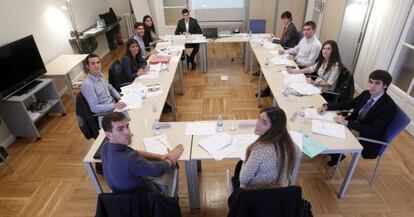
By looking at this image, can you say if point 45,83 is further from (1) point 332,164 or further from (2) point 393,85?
(2) point 393,85

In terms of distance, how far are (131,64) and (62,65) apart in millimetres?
1594

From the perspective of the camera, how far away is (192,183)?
2.36m

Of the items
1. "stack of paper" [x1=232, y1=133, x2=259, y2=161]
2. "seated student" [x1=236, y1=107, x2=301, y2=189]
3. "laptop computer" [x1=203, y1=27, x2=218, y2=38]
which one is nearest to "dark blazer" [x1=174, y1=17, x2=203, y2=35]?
"laptop computer" [x1=203, y1=27, x2=218, y2=38]

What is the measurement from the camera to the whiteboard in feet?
18.6

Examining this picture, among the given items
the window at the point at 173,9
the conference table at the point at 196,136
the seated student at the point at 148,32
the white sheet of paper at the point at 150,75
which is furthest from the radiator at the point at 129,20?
the conference table at the point at 196,136

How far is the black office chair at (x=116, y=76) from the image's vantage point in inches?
138

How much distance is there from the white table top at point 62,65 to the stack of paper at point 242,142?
3301 mm

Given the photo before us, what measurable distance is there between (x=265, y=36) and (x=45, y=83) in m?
4.26

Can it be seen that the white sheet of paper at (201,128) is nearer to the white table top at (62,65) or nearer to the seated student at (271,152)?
the seated student at (271,152)

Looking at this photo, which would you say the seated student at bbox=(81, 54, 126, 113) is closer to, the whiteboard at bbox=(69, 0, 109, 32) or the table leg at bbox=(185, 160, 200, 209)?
the table leg at bbox=(185, 160, 200, 209)

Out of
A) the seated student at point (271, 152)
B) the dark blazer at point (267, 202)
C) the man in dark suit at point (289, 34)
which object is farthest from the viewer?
the man in dark suit at point (289, 34)

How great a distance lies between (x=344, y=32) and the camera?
4.98 m

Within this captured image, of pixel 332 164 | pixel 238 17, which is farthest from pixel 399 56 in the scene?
pixel 238 17

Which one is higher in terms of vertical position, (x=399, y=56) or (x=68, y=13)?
(x=68, y=13)
